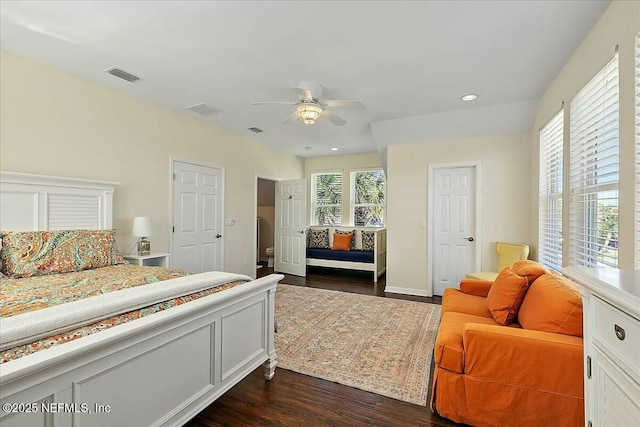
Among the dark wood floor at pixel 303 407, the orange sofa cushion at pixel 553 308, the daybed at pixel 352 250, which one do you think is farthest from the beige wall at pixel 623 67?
the daybed at pixel 352 250

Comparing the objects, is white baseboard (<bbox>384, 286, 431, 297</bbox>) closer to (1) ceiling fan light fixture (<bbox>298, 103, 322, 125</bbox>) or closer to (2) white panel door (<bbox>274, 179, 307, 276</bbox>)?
(2) white panel door (<bbox>274, 179, 307, 276</bbox>)

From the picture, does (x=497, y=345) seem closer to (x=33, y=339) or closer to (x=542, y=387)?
(x=542, y=387)

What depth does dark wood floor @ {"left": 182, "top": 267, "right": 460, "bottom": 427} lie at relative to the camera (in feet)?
5.78

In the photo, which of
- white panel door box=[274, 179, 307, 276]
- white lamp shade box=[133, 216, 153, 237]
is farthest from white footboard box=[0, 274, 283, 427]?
white panel door box=[274, 179, 307, 276]

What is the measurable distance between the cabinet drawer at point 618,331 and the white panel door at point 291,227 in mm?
5037

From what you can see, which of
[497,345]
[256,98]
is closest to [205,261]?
[256,98]

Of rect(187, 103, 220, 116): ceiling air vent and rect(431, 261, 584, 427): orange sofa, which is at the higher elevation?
rect(187, 103, 220, 116): ceiling air vent

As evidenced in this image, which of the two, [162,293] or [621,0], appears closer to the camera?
[162,293]

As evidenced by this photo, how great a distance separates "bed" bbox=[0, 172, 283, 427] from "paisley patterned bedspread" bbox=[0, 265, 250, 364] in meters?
0.02

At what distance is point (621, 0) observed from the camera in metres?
1.76

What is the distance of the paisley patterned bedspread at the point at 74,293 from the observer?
43.4 inches

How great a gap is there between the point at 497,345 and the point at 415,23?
7.13 ft

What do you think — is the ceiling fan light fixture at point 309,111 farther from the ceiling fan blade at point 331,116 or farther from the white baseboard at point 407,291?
the white baseboard at point 407,291

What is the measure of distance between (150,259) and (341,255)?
3.50 metres
